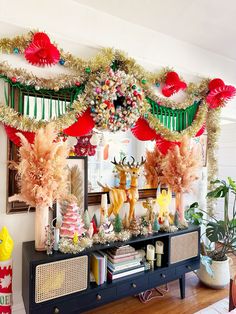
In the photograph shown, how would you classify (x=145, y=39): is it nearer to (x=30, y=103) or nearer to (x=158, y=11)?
(x=158, y=11)

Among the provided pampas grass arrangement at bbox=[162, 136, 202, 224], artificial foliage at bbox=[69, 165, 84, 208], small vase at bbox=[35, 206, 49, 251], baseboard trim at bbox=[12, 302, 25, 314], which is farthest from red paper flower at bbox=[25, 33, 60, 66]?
baseboard trim at bbox=[12, 302, 25, 314]

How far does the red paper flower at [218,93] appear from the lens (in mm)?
2697

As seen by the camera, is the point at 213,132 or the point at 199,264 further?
the point at 213,132

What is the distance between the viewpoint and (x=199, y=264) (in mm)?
2410

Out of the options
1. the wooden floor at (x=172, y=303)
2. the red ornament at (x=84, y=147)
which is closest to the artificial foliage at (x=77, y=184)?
the red ornament at (x=84, y=147)

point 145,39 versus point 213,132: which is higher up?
point 145,39

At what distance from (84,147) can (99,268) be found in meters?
1.07

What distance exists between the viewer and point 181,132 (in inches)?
101

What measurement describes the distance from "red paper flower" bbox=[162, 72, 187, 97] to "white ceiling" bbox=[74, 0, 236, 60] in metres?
0.52

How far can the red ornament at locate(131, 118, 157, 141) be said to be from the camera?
2350 millimetres

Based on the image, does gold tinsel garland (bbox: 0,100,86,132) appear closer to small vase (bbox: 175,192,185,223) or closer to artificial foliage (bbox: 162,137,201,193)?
artificial foliage (bbox: 162,137,201,193)

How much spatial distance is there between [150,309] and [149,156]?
59.8 inches

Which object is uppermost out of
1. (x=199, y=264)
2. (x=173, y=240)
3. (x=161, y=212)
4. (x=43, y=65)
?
(x=43, y=65)

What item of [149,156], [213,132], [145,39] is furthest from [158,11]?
[213,132]
